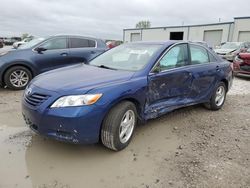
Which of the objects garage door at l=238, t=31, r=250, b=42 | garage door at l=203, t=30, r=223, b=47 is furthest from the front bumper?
garage door at l=203, t=30, r=223, b=47

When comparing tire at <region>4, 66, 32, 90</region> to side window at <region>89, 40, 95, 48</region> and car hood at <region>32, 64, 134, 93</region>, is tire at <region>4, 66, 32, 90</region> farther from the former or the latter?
car hood at <region>32, 64, 134, 93</region>

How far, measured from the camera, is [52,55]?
718 cm

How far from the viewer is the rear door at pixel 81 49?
7.65m

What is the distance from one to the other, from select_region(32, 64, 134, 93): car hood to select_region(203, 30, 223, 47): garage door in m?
30.3

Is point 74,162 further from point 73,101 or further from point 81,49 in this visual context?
point 81,49

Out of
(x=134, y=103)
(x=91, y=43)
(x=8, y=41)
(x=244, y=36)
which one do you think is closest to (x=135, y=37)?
(x=244, y=36)

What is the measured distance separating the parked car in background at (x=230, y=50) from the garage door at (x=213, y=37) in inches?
569

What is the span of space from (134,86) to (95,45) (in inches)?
203

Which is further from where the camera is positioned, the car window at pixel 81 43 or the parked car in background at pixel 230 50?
the parked car in background at pixel 230 50

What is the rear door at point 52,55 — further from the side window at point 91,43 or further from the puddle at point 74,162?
the puddle at point 74,162

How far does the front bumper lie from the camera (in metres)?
2.97

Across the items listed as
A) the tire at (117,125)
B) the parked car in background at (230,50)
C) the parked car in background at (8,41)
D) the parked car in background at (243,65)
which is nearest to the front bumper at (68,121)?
the tire at (117,125)

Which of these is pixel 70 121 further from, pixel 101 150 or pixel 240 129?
pixel 240 129

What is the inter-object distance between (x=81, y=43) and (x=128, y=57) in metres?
4.10
